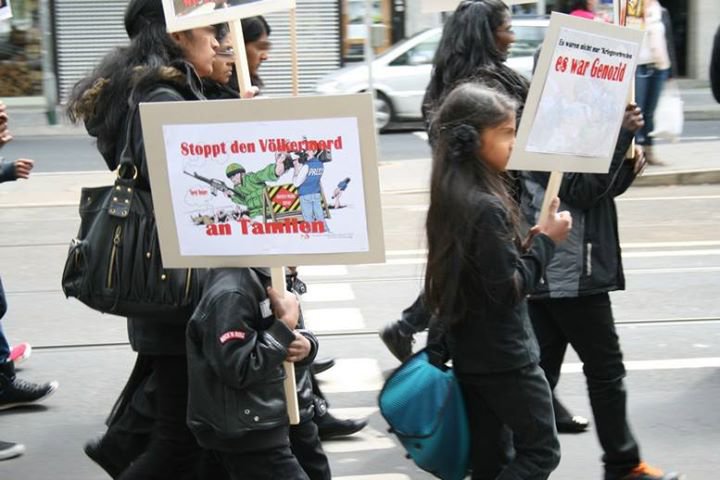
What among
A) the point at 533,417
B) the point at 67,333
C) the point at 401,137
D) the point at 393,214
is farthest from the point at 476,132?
the point at 401,137

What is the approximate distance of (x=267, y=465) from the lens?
3.52 m

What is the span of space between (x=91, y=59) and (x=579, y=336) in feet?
59.4

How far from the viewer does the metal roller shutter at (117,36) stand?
21047 mm

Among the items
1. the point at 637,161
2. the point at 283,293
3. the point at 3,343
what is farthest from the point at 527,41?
the point at 283,293

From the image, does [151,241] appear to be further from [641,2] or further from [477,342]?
[641,2]

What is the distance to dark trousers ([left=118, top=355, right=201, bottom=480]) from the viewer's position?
3971 millimetres

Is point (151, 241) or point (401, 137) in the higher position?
point (151, 241)

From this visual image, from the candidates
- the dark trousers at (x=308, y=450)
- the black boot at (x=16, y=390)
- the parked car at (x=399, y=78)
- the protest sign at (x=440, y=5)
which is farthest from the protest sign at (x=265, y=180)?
the parked car at (x=399, y=78)

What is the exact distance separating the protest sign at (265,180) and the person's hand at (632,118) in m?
1.21

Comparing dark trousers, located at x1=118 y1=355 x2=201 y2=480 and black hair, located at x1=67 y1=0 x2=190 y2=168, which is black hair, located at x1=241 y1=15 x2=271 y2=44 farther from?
dark trousers, located at x1=118 y1=355 x2=201 y2=480

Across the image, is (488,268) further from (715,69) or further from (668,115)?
(668,115)

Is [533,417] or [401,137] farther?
[401,137]

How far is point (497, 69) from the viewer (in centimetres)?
507

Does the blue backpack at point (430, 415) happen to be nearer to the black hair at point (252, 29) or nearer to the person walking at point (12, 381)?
the black hair at point (252, 29)
